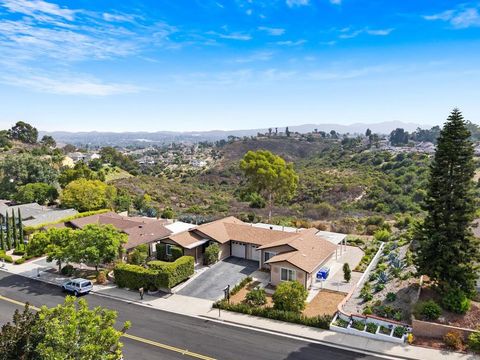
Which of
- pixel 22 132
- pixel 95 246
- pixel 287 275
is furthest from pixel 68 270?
pixel 22 132

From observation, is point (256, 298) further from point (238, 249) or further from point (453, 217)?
point (453, 217)

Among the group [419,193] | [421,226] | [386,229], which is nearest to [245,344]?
[421,226]

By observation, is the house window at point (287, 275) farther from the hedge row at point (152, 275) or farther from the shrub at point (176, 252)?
the shrub at point (176, 252)

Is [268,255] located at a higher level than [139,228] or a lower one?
lower

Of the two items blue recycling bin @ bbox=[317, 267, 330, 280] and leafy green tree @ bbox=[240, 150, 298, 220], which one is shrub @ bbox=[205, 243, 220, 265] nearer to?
blue recycling bin @ bbox=[317, 267, 330, 280]

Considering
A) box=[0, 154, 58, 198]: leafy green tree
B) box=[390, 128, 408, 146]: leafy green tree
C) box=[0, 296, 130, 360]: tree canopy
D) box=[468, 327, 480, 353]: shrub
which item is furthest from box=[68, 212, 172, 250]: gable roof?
box=[390, 128, 408, 146]: leafy green tree

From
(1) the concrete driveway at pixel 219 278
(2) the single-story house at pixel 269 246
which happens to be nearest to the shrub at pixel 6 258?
(2) the single-story house at pixel 269 246
